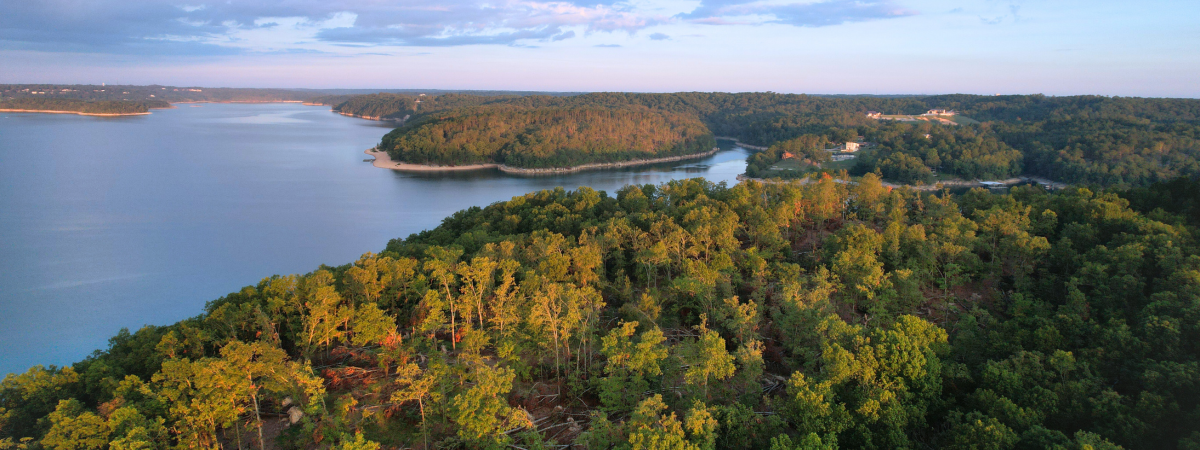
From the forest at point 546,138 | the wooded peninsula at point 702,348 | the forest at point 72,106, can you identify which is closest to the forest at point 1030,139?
the forest at point 546,138

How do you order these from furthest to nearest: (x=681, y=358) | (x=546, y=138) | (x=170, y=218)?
(x=546, y=138) < (x=170, y=218) < (x=681, y=358)

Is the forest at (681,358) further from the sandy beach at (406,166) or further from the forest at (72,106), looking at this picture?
the forest at (72,106)

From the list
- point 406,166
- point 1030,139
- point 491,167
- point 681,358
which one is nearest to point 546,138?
point 491,167

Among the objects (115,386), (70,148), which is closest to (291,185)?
(70,148)

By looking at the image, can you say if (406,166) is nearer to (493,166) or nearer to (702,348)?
(493,166)

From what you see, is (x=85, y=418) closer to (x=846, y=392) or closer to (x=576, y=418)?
(x=576, y=418)
